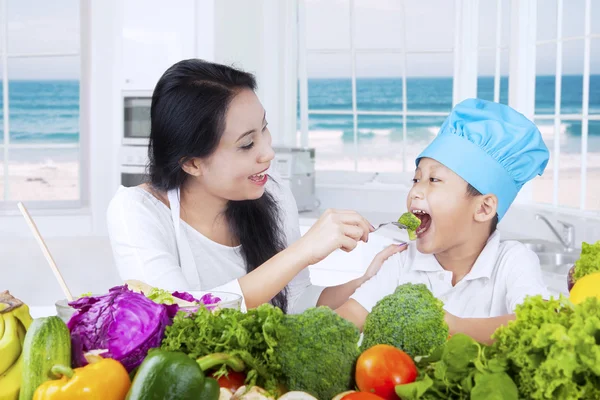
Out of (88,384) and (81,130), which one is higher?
(81,130)

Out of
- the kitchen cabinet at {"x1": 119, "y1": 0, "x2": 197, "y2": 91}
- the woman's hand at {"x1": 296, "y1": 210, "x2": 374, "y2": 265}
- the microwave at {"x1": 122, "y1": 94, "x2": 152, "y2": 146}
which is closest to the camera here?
the woman's hand at {"x1": 296, "y1": 210, "x2": 374, "y2": 265}

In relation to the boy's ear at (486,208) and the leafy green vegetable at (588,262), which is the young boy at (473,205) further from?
the leafy green vegetable at (588,262)

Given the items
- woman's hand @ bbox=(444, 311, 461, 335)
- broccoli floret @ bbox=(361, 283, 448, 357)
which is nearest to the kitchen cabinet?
woman's hand @ bbox=(444, 311, 461, 335)

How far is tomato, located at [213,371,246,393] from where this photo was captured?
0.94 meters

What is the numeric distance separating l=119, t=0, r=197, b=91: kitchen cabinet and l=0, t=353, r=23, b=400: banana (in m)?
3.78

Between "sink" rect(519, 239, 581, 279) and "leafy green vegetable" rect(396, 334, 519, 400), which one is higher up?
"leafy green vegetable" rect(396, 334, 519, 400)

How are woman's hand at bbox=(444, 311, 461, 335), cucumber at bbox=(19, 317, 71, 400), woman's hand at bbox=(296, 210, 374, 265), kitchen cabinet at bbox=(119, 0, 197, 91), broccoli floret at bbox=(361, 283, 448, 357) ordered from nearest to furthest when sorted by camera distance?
cucumber at bbox=(19, 317, 71, 400) → broccoli floret at bbox=(361, 283, 448, 357) → woman's hand at bbox=(444, 311, 461, 335) → woman's hand at bbox=(296, 210, 374, 265) → kitchen cabinet at bbox=(119, 0, 197, 91)

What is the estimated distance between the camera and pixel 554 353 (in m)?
0.81

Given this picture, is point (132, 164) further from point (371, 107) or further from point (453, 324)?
point (371, 107)

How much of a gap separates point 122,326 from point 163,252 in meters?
0.96

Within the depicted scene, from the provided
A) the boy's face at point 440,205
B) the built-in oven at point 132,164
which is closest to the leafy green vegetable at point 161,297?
the boy's face at point 440,205

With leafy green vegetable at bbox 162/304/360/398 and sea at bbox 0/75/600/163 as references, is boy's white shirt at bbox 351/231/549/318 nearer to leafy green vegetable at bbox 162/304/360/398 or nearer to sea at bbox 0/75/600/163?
leafy green vegetable at bbox 162/304/360/398

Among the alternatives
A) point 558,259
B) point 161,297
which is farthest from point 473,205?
point 558,259

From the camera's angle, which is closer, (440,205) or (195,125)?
(440,205)
